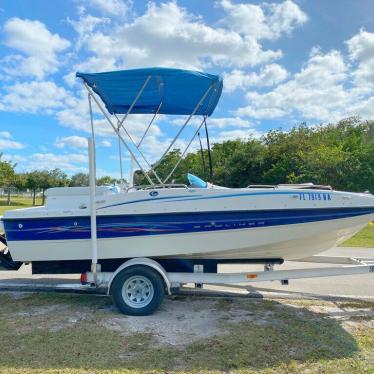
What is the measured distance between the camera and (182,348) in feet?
13.3

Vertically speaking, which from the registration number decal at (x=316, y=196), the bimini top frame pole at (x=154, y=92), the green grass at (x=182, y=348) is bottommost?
the green grass at (x=182, y=348)

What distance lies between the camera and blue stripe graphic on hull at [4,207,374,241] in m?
5.08

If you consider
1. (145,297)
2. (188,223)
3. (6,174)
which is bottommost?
(145,297)

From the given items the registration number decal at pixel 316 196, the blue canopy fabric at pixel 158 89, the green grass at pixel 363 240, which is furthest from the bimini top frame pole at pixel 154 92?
the green grass at pixel 363 240

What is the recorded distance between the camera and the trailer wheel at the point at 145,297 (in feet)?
16.5

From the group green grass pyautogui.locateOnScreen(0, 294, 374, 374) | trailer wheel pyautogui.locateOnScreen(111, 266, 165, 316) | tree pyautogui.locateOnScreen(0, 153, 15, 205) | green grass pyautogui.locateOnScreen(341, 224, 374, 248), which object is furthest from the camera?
tree pyautogui.locateOnScreen(0, 153, 15, 205)

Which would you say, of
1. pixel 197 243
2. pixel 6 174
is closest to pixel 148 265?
pixel 197 243

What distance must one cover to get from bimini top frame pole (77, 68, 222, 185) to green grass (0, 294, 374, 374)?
2094mm

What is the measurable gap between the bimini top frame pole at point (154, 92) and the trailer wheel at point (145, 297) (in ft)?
4.00

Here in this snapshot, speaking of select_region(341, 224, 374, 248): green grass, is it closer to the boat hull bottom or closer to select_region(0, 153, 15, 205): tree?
the boat hull bottom

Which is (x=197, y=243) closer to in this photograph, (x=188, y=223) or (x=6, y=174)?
(x=188, y=223)

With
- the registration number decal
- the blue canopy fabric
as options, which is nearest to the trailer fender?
the registration number decal

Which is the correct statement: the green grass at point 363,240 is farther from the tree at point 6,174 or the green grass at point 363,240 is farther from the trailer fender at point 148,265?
the tree at point 6,174

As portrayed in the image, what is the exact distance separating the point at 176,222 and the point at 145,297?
3.33 feet
